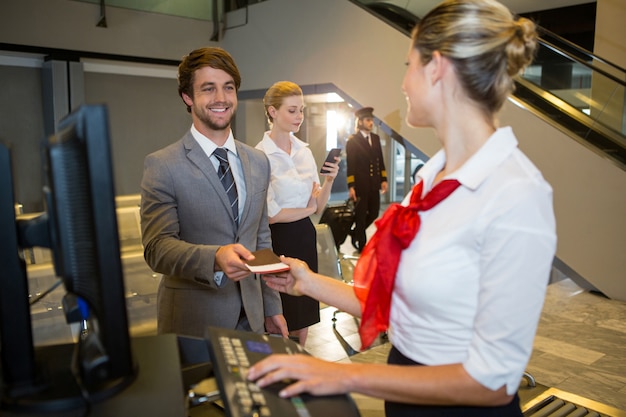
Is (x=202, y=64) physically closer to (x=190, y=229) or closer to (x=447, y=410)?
(x=190, y=229)

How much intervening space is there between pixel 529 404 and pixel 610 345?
7.68ft

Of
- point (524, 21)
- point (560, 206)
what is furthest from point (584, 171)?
point (524, 21)

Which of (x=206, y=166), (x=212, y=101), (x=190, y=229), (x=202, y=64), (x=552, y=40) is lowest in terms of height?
(x=190, y=229)

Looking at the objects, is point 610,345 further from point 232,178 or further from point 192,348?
point 192,348

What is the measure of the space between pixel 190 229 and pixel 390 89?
5273 mm

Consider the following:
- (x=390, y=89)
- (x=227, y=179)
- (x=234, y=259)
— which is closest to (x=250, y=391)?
(x=234, y=259)

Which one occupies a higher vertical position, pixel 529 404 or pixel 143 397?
pixel 143 397

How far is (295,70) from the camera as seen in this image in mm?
8031

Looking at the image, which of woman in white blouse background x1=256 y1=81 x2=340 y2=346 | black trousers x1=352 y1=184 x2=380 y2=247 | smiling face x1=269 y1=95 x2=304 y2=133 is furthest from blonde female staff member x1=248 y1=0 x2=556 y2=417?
black trousers x1=352 y1=184 x2=380 y2=247

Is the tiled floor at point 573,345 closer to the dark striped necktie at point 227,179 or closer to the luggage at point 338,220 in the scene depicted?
the dark striped necktie at point 227,179

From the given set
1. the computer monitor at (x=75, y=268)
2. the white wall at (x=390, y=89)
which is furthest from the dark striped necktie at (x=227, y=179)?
the white wall at (x=390, y=89)

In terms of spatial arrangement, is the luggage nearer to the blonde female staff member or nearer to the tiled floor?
the tiled floor

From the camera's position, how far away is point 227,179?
6.55 ft

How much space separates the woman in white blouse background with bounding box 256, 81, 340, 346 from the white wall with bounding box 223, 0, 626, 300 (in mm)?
3062
